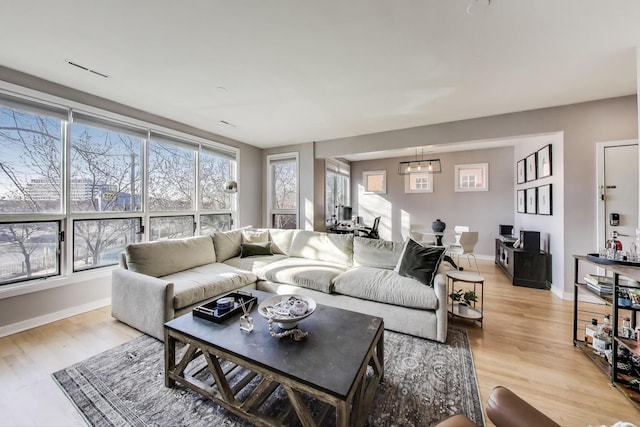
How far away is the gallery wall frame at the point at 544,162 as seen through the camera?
3707mm

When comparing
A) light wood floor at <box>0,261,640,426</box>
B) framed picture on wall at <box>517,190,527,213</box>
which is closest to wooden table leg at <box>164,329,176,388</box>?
light wood floor at <box>0,261,640,426</box>

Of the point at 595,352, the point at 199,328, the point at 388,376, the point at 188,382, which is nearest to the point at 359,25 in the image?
the point at 199,328

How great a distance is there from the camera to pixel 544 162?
388 centimetres

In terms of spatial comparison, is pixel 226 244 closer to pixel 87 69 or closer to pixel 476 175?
pixel 87 69

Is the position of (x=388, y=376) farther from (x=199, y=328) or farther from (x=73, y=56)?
(x=73, y=56)

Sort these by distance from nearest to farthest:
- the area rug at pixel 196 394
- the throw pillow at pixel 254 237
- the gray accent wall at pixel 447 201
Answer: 1. the area rug at pixel 196 394
2. the throw pillow at pixel 254 237
3. the gray accent wall at pixel 447 201

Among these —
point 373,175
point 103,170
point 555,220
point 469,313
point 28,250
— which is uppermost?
point 373,175

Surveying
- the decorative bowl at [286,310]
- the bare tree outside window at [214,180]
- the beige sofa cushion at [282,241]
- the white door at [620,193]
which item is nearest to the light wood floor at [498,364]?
the white door at [620,193]

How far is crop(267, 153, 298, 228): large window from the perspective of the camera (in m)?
5.38

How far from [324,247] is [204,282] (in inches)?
62.9

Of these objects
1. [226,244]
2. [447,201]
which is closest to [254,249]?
[226,244]

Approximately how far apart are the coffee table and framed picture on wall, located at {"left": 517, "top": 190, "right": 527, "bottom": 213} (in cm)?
481

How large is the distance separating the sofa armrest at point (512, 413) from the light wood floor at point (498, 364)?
892mm

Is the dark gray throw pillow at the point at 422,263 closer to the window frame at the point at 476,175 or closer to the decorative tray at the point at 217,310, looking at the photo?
the decorative tray at the point at 217,310
